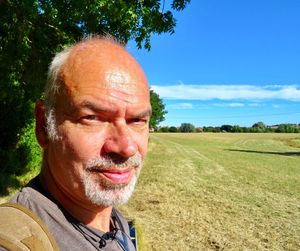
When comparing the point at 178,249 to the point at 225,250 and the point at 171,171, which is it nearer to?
the point at 225,250

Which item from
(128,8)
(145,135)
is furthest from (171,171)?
(145,135)

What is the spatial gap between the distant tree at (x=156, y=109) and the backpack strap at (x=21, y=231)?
203 ft

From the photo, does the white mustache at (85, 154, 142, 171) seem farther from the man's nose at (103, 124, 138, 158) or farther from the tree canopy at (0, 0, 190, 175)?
the tree canopy at (0, 0, 190, 175)

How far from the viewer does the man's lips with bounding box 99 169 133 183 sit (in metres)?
1.86

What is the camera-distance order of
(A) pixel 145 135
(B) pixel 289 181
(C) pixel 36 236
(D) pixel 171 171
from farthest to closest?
(D) pixel 171 171 → (B) pixel 289 181 → (A) pixel 145 135 → (C) pixel 36 236

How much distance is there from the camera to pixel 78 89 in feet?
6.08

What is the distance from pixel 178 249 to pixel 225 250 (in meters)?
0.92

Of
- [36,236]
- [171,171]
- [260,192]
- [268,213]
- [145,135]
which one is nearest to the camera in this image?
[36,236]

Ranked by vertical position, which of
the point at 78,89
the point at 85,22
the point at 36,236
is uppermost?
the point at 85,22

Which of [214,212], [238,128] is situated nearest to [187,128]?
[238,128]

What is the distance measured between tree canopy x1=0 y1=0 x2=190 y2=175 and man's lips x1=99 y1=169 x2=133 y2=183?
648 centimetres

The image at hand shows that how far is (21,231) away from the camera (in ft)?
4.44

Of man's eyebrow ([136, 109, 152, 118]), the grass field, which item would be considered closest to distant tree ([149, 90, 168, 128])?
the grass field

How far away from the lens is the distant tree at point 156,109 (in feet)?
214
